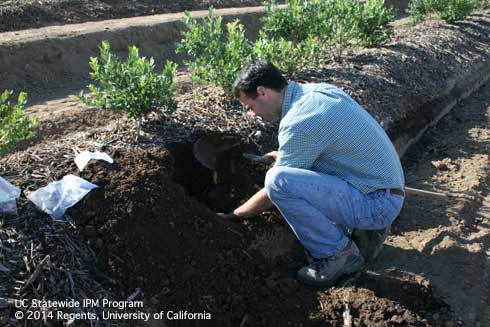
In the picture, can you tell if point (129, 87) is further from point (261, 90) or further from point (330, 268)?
point (330, 268)

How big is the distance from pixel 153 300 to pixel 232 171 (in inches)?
58.2

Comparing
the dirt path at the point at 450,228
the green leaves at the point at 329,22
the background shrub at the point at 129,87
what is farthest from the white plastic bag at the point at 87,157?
the green leaves at the point at 329,22

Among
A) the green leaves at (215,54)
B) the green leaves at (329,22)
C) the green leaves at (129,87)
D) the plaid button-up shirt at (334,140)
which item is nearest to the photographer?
the plaid button-up shirt at (334,140)

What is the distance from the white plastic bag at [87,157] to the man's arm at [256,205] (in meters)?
1.02

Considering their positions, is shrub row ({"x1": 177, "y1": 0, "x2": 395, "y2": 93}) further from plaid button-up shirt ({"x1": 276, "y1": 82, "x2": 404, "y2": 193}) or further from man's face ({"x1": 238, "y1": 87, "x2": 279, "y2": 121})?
plaid button-up shirt ({"x1": 276, "y1": 82, "x2": 404, "y2": 193})

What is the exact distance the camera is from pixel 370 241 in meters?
3.89

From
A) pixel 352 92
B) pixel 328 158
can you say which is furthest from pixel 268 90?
pixel 352 92

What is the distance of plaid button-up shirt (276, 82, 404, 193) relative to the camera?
3.24m

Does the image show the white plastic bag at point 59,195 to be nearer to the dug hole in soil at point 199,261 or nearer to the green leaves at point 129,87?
the dug hole in soil at point 199,261

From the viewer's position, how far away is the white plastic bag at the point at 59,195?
10.5 ft

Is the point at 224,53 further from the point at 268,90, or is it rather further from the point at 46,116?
the point at 46,116

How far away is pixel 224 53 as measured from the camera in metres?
4.95

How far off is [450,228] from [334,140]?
175 cm

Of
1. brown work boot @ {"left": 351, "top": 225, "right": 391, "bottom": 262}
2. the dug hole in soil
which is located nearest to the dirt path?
brown work boot @ {"left": 351, "top": 225, "right": 391, "bottom": 262}
